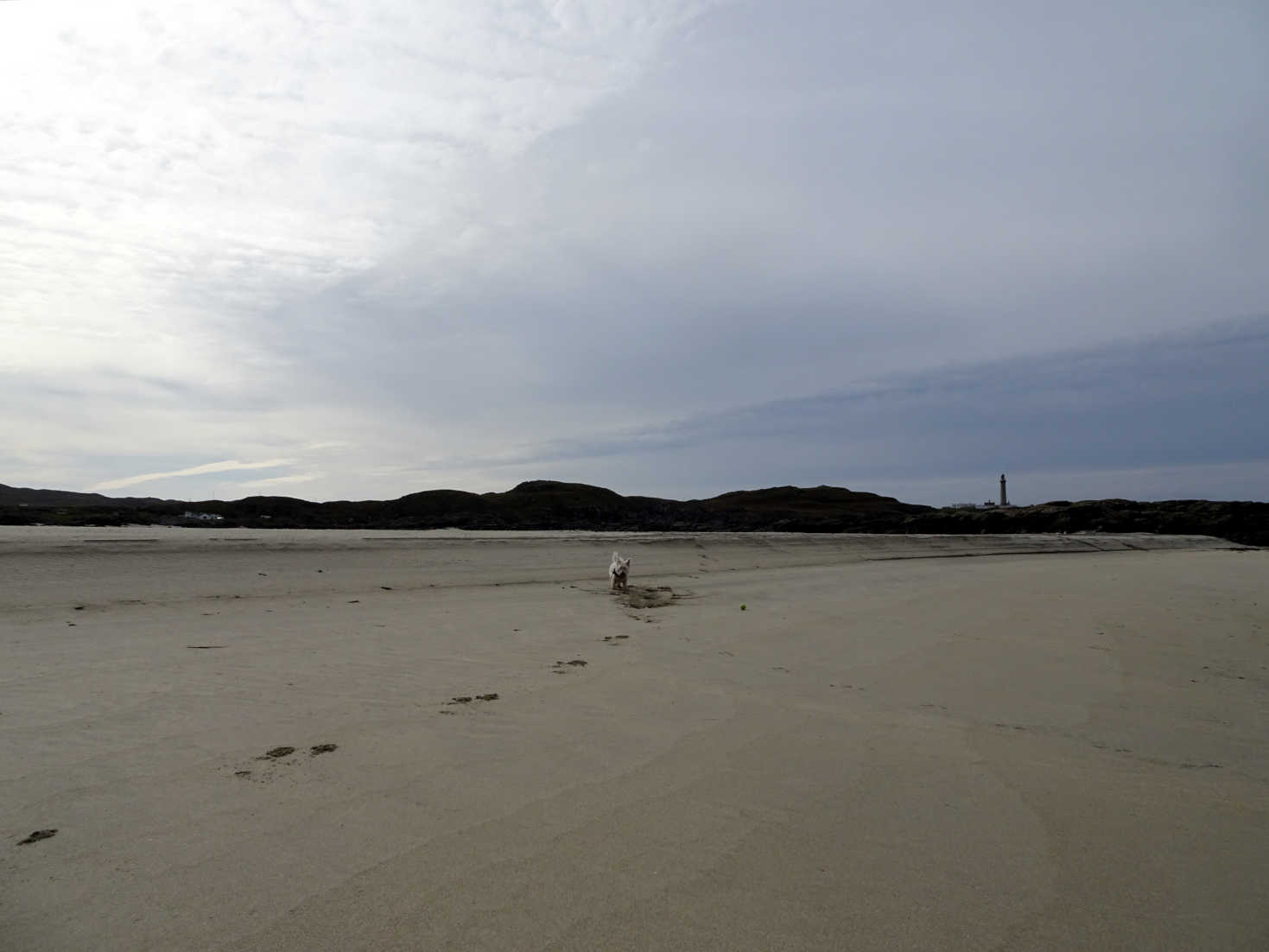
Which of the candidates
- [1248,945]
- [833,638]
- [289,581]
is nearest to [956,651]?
[833,638]

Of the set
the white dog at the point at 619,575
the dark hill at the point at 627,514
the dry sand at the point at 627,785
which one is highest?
the dark hill at the point at 627,514

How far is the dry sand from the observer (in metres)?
2.10

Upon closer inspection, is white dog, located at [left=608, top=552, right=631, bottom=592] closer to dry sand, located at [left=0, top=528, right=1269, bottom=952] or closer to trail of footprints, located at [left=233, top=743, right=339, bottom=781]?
dry sand, located at [left=0, top=528, right=1269, bottom=952]

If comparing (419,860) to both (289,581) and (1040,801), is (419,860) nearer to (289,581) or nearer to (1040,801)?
(1040,801)

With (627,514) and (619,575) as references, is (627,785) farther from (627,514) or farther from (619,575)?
(627,514)

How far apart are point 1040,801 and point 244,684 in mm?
4587

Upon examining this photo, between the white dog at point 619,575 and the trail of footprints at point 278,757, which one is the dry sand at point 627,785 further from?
the white dog at point 619,575

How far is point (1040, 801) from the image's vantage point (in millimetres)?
2996

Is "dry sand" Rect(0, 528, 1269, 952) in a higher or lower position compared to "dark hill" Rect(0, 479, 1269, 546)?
lower

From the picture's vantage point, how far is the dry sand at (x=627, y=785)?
6.90 ft

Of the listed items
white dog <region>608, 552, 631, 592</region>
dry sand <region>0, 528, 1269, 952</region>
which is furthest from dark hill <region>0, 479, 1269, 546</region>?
dry sand <region>0, 528, 1269, 952</region>

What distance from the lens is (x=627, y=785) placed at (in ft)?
10.1

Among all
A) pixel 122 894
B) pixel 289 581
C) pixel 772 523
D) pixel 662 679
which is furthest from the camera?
pixel 772 523

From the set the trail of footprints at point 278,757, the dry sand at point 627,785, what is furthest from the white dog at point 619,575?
the trail of footprints at point 278,757
